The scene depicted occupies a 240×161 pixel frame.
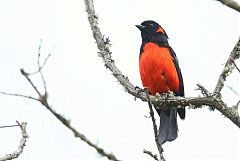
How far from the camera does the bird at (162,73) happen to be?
6527mm

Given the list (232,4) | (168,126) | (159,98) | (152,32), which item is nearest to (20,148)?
(159,98)

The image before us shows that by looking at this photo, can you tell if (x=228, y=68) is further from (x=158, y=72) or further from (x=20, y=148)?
(x=158, y=72)

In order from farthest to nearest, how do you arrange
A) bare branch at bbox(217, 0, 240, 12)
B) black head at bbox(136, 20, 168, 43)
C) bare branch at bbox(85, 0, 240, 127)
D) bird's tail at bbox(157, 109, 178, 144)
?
black head at bbox(136, 20, 168, 43) < bird's tail at bbox(157, 109, 178, 144) < bare branch at bbox(85, 0, 240, 127) < bare branch at bbox(217, 0, 240, 12)

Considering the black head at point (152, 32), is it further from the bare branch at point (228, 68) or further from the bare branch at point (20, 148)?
the bare branch at point (20, 148)

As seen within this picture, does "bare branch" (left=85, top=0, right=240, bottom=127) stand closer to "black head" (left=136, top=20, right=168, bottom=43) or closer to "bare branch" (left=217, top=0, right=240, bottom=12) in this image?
"black head" (left=136, top=20, right=168, bottom=43)

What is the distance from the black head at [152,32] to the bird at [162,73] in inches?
3.2

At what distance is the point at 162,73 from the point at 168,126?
2.90 feet

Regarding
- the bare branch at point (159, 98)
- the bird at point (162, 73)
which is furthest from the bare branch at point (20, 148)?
the bird at point (162, 73)

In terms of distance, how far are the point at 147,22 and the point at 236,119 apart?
4106mm

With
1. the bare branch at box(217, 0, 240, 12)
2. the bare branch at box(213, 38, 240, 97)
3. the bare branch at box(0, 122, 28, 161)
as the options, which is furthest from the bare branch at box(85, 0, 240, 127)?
the bare branch at box(217, 0, 240, 12)

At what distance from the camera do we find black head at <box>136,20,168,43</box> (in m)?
7.48

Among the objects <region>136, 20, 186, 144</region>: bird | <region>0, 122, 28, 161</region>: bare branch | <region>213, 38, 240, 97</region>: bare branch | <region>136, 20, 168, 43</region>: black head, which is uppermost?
<region>136, 20, 168, 43</region>: black head

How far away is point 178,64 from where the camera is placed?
281 inches

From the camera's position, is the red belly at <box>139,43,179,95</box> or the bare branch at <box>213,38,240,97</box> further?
the red belly at <box>139,43,179,95</box>
